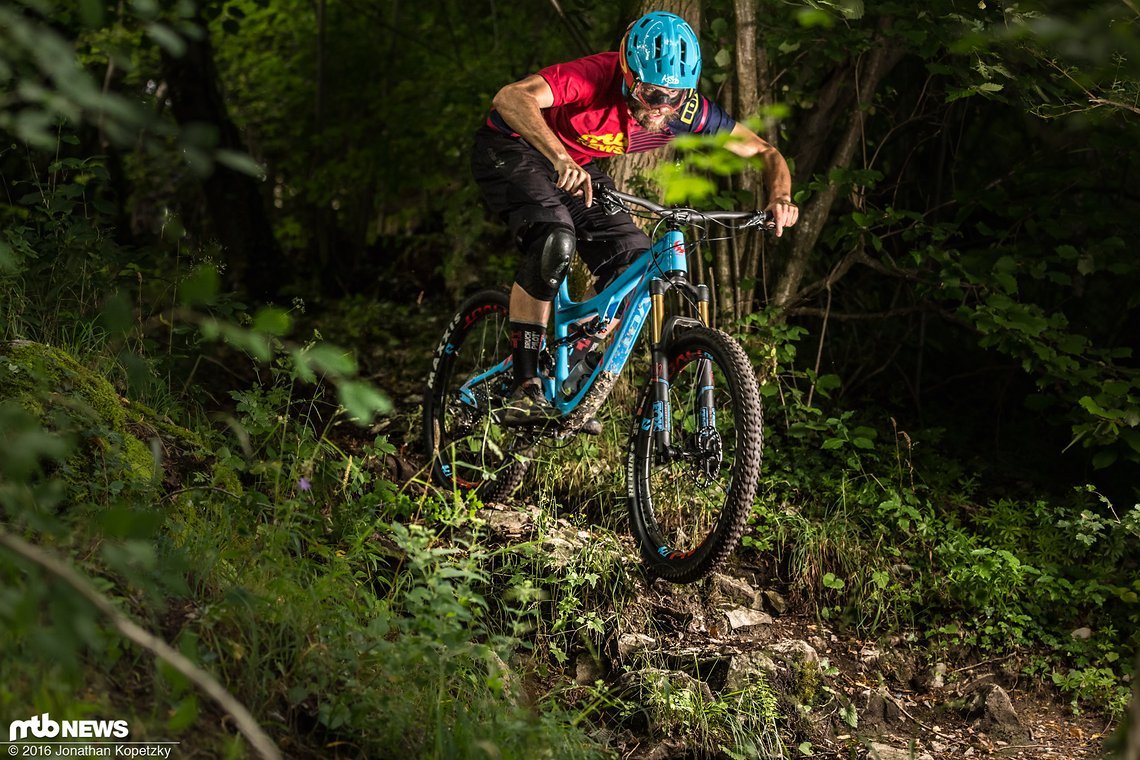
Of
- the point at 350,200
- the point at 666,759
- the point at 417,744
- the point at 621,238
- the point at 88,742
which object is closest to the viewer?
the point at 88,742

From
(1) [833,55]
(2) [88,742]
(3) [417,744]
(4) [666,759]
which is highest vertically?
(1) [833,55]

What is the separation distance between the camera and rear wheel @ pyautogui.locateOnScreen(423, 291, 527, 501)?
482 centimetres

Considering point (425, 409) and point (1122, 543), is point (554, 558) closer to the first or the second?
point (425, 409)

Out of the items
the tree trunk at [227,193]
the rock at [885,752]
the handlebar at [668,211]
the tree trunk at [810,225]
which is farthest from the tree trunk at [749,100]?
the tree trunk at [227,193]

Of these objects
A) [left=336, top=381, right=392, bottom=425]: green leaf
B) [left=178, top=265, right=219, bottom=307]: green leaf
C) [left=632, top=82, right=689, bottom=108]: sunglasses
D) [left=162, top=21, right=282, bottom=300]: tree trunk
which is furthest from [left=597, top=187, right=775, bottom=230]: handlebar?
[left=162, top=21, right=282, bottom=300]: tree trunk

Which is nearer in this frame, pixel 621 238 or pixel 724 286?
pixel 621 238

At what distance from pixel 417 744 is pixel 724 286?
11.6 ft

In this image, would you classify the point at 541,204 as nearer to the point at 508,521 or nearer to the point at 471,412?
the point at 471,412

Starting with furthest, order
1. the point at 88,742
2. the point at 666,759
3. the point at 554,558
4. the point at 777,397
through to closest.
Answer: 1. the point at 777,397
2. the point at 554,558
3. the point at 666,759
4. the point at 88,742

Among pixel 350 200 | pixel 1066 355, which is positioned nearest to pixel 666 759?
pixel 1066 355

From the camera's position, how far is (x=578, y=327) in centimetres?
450

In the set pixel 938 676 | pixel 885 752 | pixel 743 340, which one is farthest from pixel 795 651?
pixel 743 340

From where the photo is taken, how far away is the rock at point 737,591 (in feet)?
15.1

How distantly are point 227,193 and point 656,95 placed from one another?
5302mm
